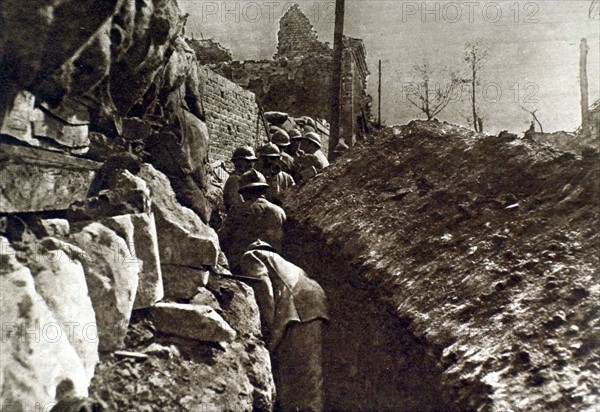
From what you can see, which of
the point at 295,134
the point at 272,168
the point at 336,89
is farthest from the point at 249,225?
the point at 336,89

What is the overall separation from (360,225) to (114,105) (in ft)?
8.45

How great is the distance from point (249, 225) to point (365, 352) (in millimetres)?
1660

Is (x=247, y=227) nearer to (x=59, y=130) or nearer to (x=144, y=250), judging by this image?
(x=144, y=250)

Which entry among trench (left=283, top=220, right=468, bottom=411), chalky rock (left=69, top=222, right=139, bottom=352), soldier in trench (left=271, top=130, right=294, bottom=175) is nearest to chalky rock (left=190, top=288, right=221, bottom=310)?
chalky rock (left=69, top=222, right=139, bottom=352)

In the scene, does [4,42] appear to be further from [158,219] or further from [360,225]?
[360,225]

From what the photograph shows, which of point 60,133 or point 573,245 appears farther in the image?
point 573,245

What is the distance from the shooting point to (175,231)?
4035mm

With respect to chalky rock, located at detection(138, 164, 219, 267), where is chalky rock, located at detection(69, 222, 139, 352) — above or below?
below

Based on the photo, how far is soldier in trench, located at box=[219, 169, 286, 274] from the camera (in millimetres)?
5133

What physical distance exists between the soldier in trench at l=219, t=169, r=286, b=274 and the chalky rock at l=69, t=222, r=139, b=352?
181cm

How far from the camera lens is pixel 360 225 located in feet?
17.0

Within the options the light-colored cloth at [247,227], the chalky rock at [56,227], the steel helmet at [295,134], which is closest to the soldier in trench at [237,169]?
the light-colored cloth at [247,227]

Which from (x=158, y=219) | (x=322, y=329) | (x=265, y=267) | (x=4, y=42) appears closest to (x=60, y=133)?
(x=4, y=42)

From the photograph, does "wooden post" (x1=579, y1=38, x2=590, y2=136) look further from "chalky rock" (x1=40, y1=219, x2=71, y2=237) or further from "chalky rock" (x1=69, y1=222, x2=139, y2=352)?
"chalky rock" (x1=40, y1=219, x2=71, y2=237)
